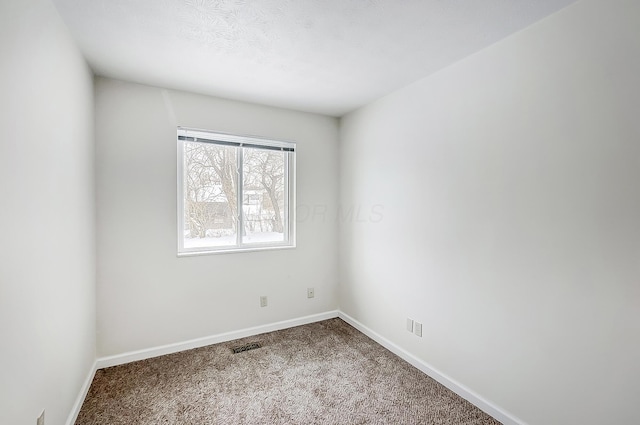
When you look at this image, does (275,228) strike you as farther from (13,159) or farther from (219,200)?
(13,159)

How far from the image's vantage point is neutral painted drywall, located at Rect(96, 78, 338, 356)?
2459 millimetres

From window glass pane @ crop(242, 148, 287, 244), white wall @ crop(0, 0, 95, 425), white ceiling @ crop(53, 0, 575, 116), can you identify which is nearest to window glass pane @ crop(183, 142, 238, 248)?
window glass pane @ crop(242, 148, 287, 244)

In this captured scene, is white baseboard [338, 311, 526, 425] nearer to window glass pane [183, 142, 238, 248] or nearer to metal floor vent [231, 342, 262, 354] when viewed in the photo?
metal floor vent [231, 342, 262, 354]

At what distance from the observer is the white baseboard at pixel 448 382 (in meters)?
1.87

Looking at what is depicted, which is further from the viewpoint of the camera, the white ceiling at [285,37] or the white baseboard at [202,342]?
the white baseboard at [202,342]

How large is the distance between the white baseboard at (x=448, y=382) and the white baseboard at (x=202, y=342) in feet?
1.99

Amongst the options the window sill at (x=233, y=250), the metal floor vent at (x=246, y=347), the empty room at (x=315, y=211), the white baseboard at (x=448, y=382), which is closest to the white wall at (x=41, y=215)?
the empty room at (x=315, y=211)

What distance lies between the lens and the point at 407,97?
261 centimetres

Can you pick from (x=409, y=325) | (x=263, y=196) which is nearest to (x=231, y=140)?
(x=263, y=196)

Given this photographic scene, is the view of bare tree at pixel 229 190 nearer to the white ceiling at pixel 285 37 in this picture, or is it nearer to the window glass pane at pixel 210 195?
the window glass pane at pixel 210 195

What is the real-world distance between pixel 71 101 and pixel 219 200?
1.38 m

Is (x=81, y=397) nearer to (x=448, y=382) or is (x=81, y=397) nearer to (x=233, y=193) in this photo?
(x=233, y=193)

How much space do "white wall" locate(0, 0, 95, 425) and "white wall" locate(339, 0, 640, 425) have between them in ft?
8.03

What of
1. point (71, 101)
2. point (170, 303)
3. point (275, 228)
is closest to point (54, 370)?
point (170, 303)
